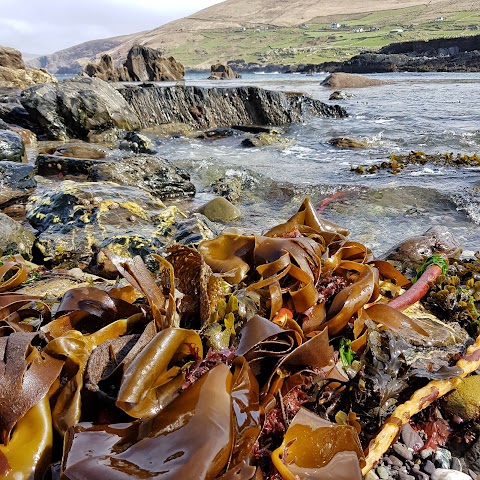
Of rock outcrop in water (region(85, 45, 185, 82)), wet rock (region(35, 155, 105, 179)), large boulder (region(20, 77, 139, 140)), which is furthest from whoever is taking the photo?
rock outcrop in water (region(85, 45, 185, 82))

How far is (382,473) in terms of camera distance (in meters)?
1.54

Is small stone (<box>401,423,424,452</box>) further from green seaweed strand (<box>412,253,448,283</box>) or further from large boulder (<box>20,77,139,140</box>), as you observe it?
large boulder (<box>20,77,139,140</box>)

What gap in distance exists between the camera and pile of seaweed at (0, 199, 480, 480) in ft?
4.22

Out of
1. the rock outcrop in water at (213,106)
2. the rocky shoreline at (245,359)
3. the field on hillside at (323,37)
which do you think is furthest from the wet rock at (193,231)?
the field on hillside at (323,37)

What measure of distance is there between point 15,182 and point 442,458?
240 inches

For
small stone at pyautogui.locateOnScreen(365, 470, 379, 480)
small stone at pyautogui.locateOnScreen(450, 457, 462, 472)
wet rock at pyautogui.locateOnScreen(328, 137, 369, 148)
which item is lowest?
wet rock at pyautogui.locateOnScreen(328, 137, 369, 148)

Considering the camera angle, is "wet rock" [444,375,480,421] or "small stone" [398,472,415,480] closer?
"small stone" [398,472,415,480]

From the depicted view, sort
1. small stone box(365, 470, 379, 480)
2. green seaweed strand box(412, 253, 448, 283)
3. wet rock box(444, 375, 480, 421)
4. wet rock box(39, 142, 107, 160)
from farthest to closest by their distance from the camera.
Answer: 1. wet rock box(39, 142, 107, 160)
2. green seaweed strand box(412, 253, 448, 283)
3. wet rock box(444, 375, 480, 421)
4. small stone box(365, 470, 379, 480)

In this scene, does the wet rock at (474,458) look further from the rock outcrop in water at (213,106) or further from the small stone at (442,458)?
the rock outcrop in water at (213,106)

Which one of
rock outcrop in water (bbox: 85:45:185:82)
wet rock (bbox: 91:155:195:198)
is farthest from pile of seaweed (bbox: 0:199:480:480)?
rock outcrop in water (bbox: 85:45:185:82)

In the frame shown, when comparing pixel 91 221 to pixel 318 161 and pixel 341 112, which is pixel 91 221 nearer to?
pixel 318 161

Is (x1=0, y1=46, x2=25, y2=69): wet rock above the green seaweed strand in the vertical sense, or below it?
above

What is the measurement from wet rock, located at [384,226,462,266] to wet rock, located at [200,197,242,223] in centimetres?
250

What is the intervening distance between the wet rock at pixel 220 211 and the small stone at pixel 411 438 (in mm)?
4104
